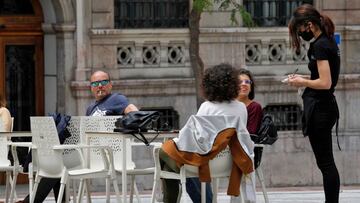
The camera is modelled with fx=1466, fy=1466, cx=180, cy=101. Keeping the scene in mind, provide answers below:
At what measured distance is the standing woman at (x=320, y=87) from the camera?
42.2 ft

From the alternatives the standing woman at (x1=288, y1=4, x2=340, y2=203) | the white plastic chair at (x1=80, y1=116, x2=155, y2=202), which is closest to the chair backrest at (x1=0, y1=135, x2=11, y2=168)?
the white plastic chair at (x1=80, y1=116, x2=155, y2=202)

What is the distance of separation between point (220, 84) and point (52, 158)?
1.92 meters

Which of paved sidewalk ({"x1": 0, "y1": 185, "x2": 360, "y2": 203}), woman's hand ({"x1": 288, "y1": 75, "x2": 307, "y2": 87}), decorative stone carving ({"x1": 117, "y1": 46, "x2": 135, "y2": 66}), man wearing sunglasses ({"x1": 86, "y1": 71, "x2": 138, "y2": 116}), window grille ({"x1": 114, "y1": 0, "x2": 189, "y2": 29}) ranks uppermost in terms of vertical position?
window grille ({"x1": 114, "y1": 0, "x2": 189, "y2": 29})

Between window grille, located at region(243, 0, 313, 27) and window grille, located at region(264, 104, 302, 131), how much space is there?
1222 millimetres

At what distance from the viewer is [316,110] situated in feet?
42.7

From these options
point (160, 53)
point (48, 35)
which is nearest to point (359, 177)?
point (160, 53)

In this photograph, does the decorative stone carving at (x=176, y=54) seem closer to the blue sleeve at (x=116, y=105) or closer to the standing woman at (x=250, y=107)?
the blue sleeve at (x=116, y=105)

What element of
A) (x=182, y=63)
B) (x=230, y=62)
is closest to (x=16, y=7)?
(x=182, y=63)

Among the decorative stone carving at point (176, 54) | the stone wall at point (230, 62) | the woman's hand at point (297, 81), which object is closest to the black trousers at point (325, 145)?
the woman's hand at point (297, 81)

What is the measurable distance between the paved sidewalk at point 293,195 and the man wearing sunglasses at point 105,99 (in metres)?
2.32

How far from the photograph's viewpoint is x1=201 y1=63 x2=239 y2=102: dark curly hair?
12758mm

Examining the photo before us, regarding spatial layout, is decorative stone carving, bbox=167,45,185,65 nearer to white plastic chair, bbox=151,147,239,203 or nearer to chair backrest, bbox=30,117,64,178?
chair backrest, bbox=30,117,64,178

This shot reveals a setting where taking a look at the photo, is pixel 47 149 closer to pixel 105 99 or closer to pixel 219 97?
pixel 105 99

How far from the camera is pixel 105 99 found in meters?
15.2
